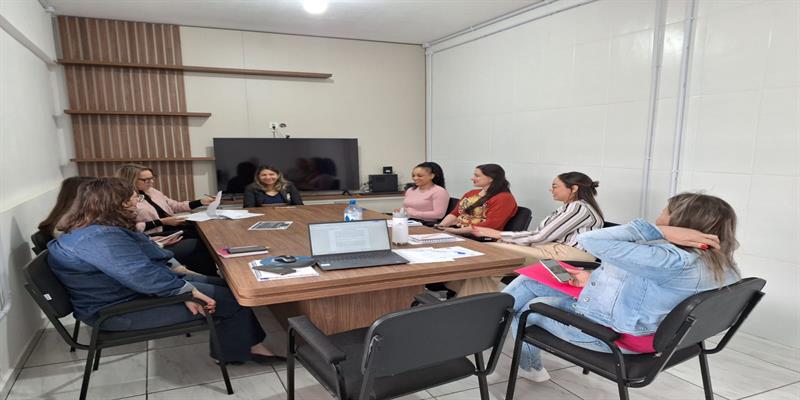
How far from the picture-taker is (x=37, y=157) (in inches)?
137

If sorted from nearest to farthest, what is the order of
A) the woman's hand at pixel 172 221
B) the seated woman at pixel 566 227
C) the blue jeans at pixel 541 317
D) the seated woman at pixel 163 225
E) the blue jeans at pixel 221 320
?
1. the blue jeans at pixel 541 317
2. the blue jeans at pixel 221 320
3. the seated woman at pixel 566 227
4. the seated woman at pixel 163 225
5. the woman's hand at pixel 172 221

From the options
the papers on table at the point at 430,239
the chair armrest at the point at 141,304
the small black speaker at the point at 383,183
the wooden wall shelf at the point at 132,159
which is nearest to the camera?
the chair armrest at the point at 141,304

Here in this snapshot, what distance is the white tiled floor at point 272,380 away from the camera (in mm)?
2174

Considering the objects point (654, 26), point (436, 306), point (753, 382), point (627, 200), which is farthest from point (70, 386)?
point (654, 26)

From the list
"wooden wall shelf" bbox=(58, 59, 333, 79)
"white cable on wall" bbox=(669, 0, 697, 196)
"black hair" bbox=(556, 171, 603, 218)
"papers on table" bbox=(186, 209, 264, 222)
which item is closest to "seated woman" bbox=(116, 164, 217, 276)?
"papers on table" bbox=(186, 209, 264, 222)

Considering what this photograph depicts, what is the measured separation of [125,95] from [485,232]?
4.16 metres

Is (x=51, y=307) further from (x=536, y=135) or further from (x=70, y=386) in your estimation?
(x=536, y=135)

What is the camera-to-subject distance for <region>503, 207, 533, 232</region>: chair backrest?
3.37 meters

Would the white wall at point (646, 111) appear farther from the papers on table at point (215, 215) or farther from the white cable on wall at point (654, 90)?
the papers on table at point (215, 215)

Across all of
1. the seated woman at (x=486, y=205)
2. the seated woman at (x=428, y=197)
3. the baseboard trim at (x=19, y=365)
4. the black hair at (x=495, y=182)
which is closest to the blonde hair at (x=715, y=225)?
the seated woman at (x=486, y=205)

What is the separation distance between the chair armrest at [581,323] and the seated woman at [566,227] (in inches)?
40.5

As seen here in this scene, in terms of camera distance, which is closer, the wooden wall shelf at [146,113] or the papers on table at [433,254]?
the papers on table at [433,254]

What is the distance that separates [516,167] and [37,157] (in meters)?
4.28

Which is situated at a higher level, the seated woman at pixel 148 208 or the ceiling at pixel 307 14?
the ceiling at pixel 307 14
